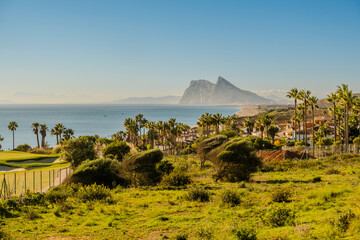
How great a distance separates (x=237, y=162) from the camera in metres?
28.6

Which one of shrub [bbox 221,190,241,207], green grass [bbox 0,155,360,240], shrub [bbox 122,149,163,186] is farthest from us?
shrub [bbox 122,149,163,186]

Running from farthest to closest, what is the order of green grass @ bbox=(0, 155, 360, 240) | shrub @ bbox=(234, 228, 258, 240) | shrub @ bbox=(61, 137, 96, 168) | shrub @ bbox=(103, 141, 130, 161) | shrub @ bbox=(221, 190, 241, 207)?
shrub @ bbox=(103, 141, 130, 161), shrub @ bbox=(61, 137, 96, 168), shrub @ bbox=(221, 190, 241, 207), green grass @ bbox=(0, 155, 360, 240), shrub @ bbox=(234, 228, 258, 240)

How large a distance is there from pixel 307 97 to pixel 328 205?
167 feet

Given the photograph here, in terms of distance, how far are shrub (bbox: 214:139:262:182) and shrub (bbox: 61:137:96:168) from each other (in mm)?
17982

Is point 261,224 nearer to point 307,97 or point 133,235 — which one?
point 133,235

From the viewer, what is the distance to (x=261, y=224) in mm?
12234

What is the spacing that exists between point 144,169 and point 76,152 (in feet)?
48.3

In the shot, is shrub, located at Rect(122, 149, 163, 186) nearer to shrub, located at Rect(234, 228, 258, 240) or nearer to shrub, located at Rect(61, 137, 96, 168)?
shrub, located at Rect(61, 137, 96, 168)

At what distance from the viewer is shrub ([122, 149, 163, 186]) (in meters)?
27.2

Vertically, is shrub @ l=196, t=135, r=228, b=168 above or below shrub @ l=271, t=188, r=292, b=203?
above

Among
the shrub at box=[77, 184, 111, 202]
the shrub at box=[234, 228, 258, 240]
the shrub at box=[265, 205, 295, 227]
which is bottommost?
the shrub at box=[77, 184, 111, 202]

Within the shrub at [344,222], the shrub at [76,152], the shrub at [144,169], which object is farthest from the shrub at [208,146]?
the shrub at [344,222]

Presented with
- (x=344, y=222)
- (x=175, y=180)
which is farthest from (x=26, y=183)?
(x=344, y=222)

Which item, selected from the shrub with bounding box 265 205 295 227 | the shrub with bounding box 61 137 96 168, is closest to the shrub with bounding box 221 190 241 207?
the shrub with bounding box 265 205 295 227
